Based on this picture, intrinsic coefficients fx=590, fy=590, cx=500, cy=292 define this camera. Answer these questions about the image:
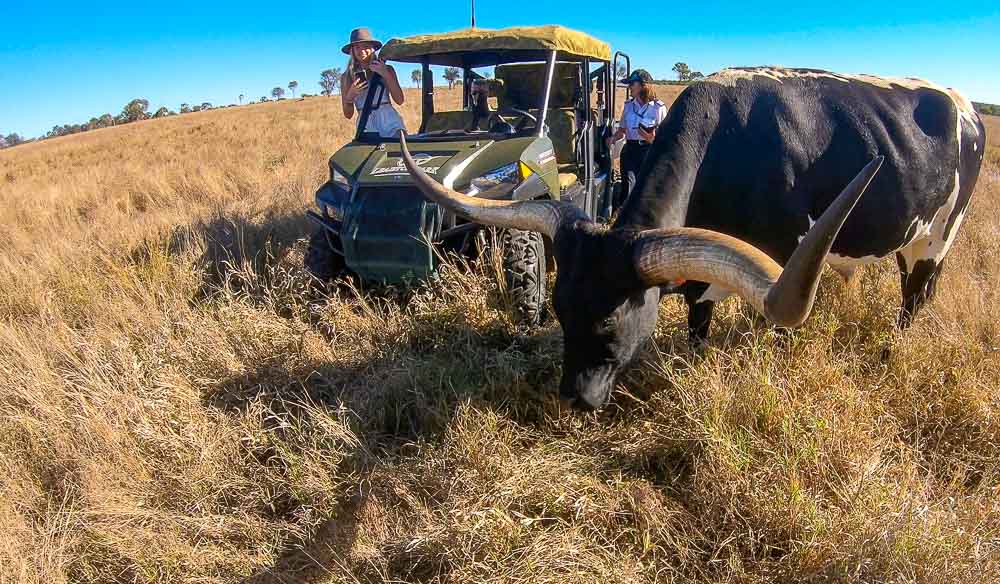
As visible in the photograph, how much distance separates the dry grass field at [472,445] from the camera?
2428 mm

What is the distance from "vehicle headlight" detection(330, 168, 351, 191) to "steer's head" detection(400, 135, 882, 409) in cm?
172

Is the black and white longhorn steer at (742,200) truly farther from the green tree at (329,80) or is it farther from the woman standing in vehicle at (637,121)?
the green tree at (329,80)

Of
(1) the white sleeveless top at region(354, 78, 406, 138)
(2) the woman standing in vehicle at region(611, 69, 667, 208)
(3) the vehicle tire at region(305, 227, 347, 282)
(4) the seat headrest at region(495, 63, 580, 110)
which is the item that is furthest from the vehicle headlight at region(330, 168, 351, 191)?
(2) the woman standing in vehicle at region(611, 69, 667, 208)

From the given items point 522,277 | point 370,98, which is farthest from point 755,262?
point 370,98

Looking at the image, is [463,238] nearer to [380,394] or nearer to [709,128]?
[380,394]

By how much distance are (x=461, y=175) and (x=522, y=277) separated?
0.94m

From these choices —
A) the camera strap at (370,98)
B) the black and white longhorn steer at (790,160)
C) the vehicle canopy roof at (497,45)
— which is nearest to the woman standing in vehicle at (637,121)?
the vehicle canopy roof at (497,45)

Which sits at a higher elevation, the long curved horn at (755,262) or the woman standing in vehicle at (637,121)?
the woman standing in vehicle at (637,121)

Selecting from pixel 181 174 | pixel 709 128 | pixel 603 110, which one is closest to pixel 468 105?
pixel 603 110

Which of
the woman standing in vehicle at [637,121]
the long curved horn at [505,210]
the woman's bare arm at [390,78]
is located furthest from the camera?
the woman standing in vehicle at [637,121]

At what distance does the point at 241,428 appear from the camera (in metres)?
3.31

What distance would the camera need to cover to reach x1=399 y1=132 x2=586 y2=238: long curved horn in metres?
2.99

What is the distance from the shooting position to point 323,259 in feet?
16.2

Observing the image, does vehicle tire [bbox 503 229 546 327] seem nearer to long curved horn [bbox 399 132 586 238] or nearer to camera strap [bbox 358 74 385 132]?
long curved horn [bbox 399 132 586 238]
